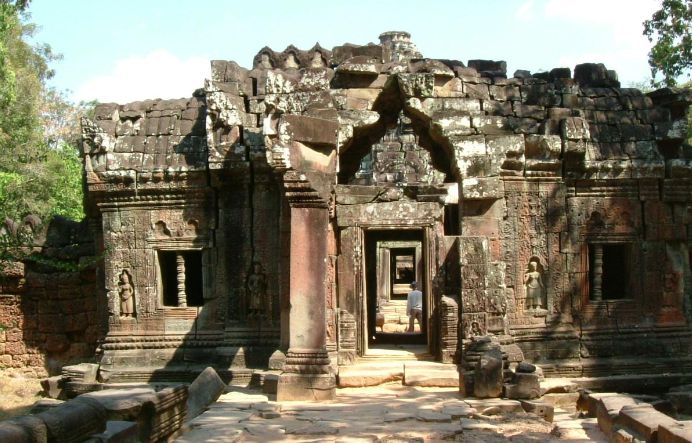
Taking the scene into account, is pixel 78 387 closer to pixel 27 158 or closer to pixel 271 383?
pixel 271 383

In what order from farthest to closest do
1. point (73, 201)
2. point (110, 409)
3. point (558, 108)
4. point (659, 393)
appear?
point (73, 201), point (558, 108), point (659, 393), point (110, 409)

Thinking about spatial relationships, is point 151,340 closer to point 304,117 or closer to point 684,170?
point 304,117

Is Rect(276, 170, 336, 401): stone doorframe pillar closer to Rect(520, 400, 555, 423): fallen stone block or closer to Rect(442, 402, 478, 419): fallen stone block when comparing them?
Rect(442, 402, 478, 419): fallen stone block

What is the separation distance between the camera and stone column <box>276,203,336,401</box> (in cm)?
891

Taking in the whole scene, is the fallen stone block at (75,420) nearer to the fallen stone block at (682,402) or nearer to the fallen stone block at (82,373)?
the fallen stone block at (82,373)

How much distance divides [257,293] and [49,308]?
3.99 metres

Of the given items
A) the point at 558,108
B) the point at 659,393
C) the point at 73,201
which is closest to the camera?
the point at 659,393

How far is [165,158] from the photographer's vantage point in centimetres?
1142

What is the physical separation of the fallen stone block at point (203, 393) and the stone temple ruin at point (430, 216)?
1299 millimetres

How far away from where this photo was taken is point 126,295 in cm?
1153

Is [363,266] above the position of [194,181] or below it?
below

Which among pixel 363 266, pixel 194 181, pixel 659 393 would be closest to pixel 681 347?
pixel 659 393

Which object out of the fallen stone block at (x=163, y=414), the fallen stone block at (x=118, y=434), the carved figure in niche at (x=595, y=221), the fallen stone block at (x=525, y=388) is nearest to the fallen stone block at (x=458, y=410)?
the fallen stone block at (x=525, y=388)

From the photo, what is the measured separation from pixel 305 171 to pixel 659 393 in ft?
17.7
